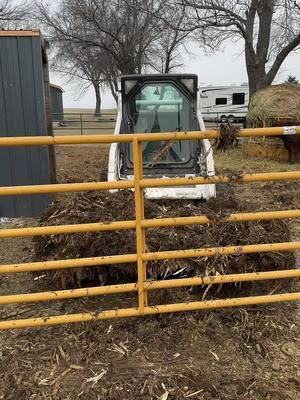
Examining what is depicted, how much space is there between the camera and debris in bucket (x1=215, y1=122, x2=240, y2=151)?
307 centimetres

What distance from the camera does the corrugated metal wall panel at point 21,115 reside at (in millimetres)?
6207

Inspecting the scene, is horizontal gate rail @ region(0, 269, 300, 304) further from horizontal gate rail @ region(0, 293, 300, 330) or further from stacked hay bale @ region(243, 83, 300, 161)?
stacked hay bale @ region(243, 83, 300, 161)

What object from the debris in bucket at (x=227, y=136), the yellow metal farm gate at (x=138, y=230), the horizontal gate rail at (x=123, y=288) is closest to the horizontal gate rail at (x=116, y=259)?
the yellow metal farm gate at (x=138, y=230)

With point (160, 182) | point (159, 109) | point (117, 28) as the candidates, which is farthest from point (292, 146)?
point (117, 28)

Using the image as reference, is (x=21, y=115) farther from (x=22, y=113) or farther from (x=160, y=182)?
(x=160, y=182)

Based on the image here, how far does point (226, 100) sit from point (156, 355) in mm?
32366

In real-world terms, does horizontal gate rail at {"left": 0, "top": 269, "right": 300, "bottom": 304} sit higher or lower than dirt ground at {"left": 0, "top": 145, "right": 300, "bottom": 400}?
higher

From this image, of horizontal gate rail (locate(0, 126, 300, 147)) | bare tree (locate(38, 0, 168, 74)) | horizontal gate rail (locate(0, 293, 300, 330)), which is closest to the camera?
horizontal gate rail (locate(0, 126, 300, 147))

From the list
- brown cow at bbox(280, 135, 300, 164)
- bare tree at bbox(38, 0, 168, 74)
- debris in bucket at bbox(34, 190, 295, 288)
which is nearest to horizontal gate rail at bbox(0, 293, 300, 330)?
debris in bucket at bbox(34, 190, 295, 288)

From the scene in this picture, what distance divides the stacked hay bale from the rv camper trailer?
20.2 m

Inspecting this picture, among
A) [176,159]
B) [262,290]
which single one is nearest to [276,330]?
[262,290]

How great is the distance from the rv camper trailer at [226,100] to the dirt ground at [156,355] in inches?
1206

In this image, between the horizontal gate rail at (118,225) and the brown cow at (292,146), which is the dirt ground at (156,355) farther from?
the brown cow at (292,146)

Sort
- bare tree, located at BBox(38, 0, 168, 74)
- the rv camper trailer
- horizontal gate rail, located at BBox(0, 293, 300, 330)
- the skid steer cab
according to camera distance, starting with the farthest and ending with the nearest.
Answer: the rv camper trailer → bare tree, located at BBox(38, 0, 168, 74) → the skid steer cab → horizontal gate rail, located at BBox(0, 293, 300, 330)
